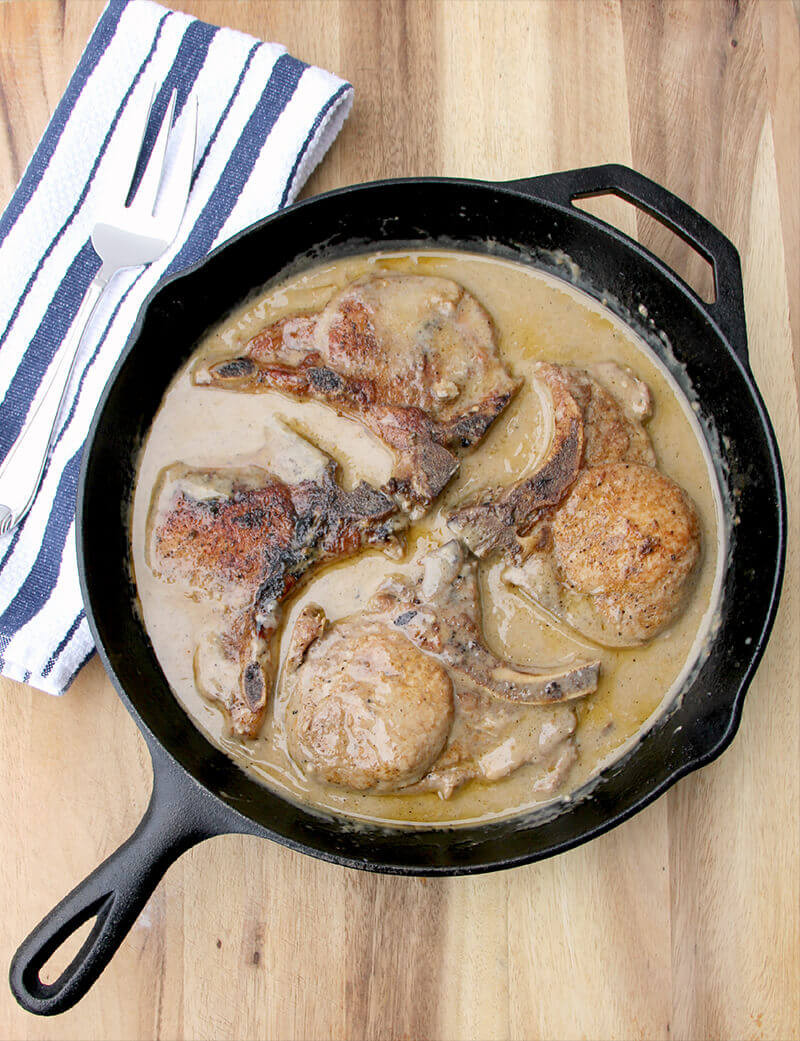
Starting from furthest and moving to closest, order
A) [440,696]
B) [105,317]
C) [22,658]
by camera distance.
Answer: [105,317], [22,658], [440,696]

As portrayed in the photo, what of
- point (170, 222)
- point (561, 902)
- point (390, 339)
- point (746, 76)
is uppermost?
point (746, 76)

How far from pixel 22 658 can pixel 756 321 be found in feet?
6.72

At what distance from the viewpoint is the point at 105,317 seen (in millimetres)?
2162

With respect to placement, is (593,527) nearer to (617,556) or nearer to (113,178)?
(617,556)

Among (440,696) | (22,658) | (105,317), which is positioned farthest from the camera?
(105,317)

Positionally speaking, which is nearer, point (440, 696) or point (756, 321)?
point (440, 696)

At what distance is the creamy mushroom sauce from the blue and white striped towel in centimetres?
23

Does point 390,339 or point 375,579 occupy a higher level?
point 390,339

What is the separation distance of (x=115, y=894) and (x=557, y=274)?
5.73 ft

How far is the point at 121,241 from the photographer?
6.91ft

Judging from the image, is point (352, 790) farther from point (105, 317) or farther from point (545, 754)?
point (105, 317)

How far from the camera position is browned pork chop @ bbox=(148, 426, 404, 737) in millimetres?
1906

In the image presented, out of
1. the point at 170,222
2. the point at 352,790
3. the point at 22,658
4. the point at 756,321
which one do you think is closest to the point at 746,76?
the point at 756,321

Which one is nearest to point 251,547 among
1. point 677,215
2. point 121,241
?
point 121,241
